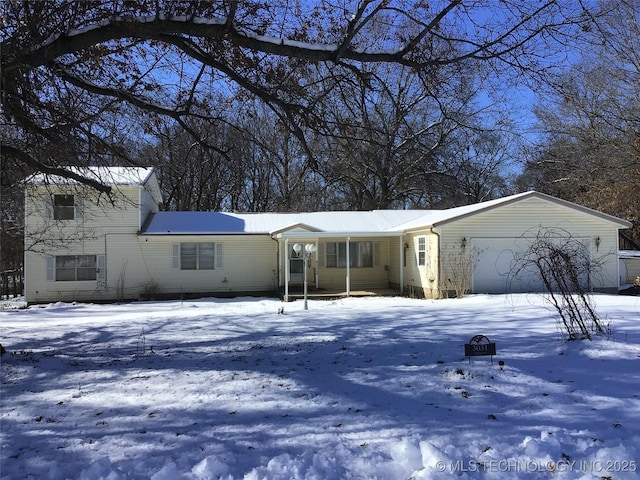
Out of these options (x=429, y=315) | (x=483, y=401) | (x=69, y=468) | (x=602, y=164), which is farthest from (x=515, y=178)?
(x=69, y=468)

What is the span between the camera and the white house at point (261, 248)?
18.0m

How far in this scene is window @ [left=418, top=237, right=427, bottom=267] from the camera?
60.9 ft

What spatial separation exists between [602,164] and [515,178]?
1023cm

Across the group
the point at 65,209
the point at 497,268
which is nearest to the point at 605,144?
the point at 497,268

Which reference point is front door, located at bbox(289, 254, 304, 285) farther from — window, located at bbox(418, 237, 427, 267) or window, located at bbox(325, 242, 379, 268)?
window, located at bbox(418, 237, 427, 267)

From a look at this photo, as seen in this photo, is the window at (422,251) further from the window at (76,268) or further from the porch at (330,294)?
the window at (76,268)

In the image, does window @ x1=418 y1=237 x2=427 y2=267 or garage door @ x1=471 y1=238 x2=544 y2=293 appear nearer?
garage door @ x1=471 y1=238 x2=544 y2=293

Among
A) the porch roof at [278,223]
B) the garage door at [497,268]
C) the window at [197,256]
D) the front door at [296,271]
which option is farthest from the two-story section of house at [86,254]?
the garage door at [497,268]

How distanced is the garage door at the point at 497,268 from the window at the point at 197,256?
1069cm

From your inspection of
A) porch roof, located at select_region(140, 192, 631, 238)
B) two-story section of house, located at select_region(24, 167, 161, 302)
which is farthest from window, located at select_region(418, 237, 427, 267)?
two-story section of house, located at select_region(24, 167, 161, 302)

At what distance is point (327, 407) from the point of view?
4.30 metres

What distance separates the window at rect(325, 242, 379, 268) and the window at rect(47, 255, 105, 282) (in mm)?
9790

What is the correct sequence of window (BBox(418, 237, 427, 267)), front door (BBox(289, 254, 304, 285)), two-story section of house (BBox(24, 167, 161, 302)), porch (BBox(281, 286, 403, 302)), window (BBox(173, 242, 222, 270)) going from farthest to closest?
front door (BBox(289, 254, 304, 285))
window (BBox(173, 242, 222, 270))
two-story section of house (BBox(24, 167, 161, 302))
porch (BBox(281, 286, 403, 302))
window (BBox(418, 237, 427, 267))

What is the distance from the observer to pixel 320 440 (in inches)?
141
